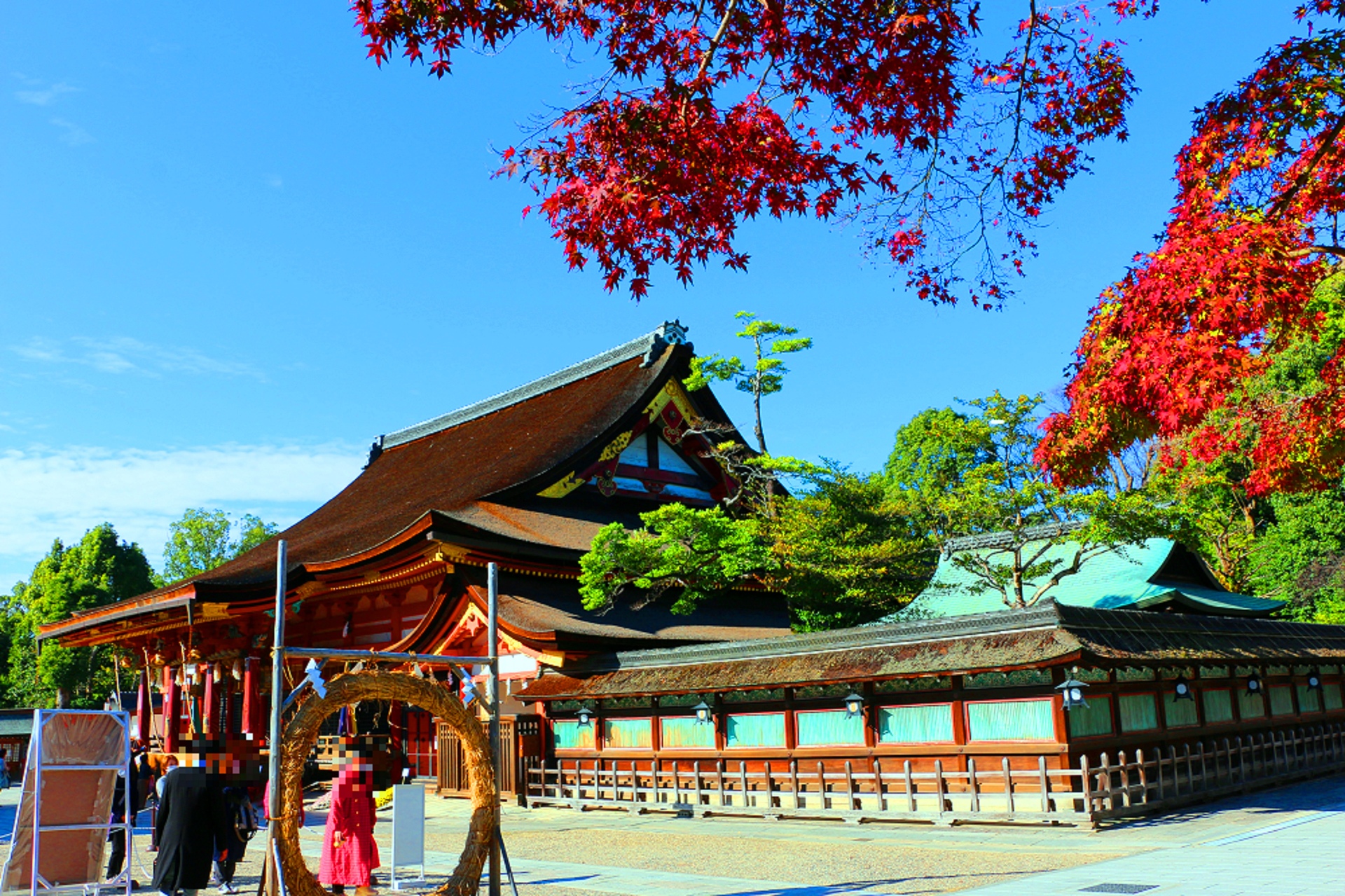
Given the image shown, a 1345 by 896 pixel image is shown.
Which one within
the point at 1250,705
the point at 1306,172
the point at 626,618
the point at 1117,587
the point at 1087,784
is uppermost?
the point at 1306,172

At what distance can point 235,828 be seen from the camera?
28.2 feet

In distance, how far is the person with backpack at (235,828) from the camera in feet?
27.1

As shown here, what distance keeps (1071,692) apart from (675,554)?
8.92 meters

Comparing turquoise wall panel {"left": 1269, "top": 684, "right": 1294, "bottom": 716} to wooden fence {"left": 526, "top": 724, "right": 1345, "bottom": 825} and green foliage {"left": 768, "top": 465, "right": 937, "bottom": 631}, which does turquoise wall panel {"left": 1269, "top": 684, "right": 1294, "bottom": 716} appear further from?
green foliage {"left": 768, "top": 465, "right": 937, "bottom": 631}

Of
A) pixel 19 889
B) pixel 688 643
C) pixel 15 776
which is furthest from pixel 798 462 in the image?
pixel 15 776

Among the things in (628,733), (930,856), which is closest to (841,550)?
(628,733)

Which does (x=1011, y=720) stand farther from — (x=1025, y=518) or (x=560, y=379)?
(x=560, y=379)

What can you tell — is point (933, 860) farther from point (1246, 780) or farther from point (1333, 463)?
point (1246, 780)

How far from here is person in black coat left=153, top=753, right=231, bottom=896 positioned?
25.3ft

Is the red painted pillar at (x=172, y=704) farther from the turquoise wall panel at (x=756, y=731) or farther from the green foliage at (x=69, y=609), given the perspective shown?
the green foliage at (x=69, y=609)

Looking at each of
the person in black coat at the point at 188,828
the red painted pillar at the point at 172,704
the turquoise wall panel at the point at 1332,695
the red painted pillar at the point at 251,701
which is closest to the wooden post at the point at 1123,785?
the turquoise wall panel at the point at 1332,695

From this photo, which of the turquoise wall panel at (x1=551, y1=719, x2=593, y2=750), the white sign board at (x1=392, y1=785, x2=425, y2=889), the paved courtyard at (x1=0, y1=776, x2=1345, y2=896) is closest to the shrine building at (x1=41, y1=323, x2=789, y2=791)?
the turquoise wall panel at (x1=551, y1=719, x2=593, y2=750)

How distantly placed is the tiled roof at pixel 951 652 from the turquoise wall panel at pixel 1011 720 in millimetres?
682

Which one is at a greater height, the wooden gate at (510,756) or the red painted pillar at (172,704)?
the red painted pillar at (172,704)
